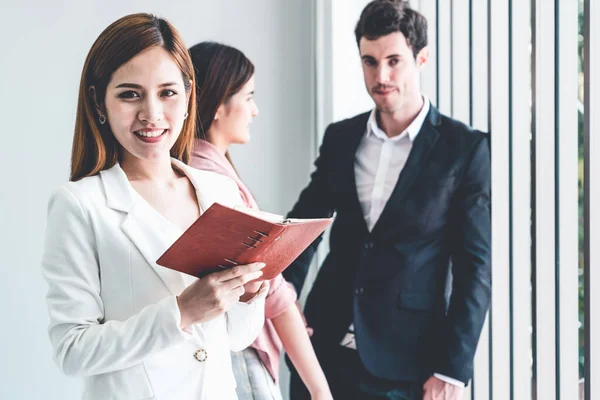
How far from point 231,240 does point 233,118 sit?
857 millimetres

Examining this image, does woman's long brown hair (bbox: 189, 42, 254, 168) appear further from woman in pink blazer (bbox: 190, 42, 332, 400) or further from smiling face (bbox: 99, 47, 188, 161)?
smiling face (bbox: 99, 47, 188, 161)

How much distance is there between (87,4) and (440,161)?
1.42 m

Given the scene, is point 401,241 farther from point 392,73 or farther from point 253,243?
point 253,243

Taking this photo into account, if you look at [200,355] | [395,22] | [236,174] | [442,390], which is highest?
[395,22]

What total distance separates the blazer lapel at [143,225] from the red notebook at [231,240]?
0.07 meters

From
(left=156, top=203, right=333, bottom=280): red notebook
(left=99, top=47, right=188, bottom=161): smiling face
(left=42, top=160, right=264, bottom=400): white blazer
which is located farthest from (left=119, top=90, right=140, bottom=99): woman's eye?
(left=156, top=203, right=333, bottom=280): red notebook

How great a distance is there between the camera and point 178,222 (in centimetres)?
142

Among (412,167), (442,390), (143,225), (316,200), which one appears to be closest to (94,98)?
(143,225)

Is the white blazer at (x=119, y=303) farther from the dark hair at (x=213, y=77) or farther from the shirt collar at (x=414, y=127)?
the shirt collar at (x=414, y=127)

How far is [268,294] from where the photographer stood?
178cm

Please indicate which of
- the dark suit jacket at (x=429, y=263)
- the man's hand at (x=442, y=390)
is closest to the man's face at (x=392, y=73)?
the dark suit jacket at (x=429, y=263)
